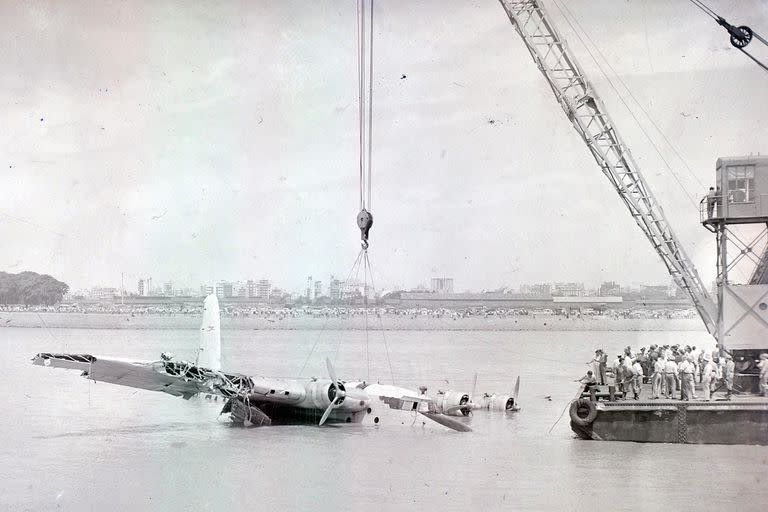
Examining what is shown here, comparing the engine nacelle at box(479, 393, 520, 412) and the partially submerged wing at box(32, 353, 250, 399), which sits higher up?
the partially submerged wing at box(32, 353, 250, 399)

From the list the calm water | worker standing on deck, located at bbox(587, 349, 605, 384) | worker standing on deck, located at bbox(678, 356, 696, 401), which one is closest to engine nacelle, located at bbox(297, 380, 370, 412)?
the calm water

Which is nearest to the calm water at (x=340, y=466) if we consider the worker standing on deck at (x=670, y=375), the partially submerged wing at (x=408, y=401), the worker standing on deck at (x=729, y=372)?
the partially submerged wing at (x=408, y=401)

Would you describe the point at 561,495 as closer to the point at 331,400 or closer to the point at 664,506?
the point at 664,506

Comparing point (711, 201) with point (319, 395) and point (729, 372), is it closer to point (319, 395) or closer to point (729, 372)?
point (729, 372)

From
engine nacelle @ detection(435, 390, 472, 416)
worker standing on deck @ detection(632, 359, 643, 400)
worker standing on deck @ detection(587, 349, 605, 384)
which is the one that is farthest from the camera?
engine nacelle @ detection(435, 390, 472, 416)

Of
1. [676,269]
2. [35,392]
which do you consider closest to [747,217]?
[676,269]

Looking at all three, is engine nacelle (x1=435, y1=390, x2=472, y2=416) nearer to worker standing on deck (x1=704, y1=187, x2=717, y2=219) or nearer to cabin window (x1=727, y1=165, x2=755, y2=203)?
worker standing on deck (x1=704, y1=187, x2=717, y2=219)
